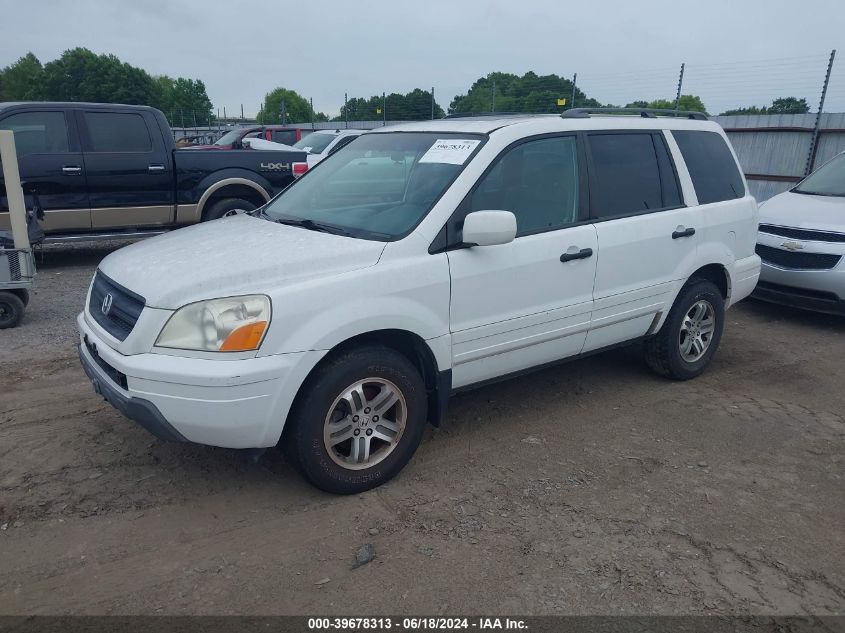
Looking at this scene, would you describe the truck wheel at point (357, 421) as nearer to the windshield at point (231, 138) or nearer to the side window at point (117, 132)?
the side window at point (117, 132)

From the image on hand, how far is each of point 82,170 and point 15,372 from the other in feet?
13.4

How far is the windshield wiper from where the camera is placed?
147 inches

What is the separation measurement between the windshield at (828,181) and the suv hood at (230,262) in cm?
629

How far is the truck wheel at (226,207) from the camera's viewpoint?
9.08m

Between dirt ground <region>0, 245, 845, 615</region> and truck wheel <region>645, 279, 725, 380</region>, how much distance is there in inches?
10.5

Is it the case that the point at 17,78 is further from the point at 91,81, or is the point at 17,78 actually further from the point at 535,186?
the point at 535,186

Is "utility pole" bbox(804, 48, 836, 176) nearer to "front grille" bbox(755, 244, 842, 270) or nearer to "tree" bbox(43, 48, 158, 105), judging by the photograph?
"front grille" bbox(755, 244, 842, 270)

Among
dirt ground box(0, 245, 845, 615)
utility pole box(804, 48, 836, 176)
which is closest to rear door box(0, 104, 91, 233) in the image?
dirt ground box(0, 245, 845, 615)

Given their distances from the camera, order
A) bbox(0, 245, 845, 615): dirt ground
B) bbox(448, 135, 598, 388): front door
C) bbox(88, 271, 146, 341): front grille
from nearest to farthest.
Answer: bbox(0, 245, 845, 615): dirt ground
bbox(88, 271, 146, 341): front grille
bbox(448, 135, 598, 388): front door

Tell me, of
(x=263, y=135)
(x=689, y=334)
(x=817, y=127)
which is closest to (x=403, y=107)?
(x=263, y=135)

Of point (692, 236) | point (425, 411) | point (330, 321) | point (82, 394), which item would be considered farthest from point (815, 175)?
point (82, 394)

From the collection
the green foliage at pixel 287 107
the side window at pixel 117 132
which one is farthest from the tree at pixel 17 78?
the side window at pixel 117 132

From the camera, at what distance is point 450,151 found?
396 cm

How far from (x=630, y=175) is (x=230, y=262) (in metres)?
2.73
